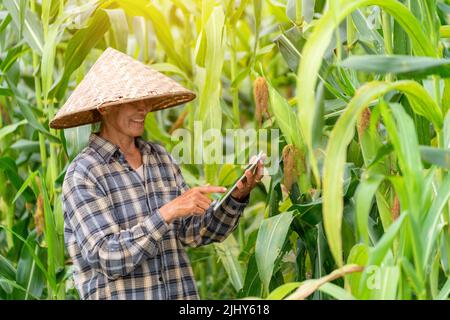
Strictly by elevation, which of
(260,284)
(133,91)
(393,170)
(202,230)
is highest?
(133,91)

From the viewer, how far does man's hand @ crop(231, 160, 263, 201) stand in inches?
72.9

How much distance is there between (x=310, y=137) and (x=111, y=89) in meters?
0.72

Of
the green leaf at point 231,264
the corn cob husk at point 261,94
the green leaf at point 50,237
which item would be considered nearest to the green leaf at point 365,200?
the corn cob husk at point 261,94

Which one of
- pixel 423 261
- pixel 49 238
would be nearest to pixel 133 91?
pixel 49 238

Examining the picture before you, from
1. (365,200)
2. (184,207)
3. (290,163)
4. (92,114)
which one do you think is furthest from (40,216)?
(365,200)

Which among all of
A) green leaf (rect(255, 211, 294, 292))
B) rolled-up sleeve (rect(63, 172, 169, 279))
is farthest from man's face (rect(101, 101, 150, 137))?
green leaf (rect(255, 211, 294, 292))

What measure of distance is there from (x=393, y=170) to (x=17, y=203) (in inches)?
57.0

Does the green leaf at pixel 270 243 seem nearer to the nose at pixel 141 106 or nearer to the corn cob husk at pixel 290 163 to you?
the corn cob husk at pixel 290 163

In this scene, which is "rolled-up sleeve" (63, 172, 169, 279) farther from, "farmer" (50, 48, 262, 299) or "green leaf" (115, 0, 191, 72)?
"green leaf" (115, 0, 191, 72)

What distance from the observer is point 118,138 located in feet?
6.37

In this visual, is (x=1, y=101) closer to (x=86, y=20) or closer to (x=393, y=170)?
(x=86, y=20)

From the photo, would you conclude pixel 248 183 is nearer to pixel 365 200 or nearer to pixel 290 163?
pixel 290 163

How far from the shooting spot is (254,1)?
6.77ft
